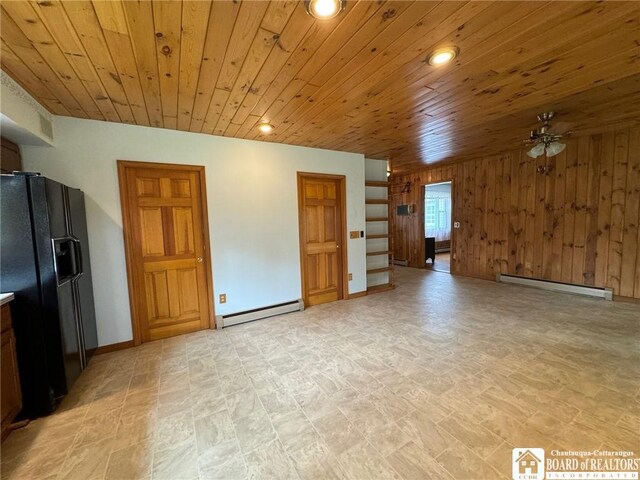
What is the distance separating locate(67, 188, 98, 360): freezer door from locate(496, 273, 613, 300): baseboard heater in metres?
6.41

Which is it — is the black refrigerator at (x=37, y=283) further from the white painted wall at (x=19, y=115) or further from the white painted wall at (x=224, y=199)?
the white painted wall at (x=224, y=199)

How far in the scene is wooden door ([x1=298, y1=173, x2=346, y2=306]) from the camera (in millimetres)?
4004

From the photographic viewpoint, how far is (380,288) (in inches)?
193

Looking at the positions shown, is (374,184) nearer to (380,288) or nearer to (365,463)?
(380,288)

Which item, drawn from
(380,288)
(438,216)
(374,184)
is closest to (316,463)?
(380,288)

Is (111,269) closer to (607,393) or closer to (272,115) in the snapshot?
(272,115)

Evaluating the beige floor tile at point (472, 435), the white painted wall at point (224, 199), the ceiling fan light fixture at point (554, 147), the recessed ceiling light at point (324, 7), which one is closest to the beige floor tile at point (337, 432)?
the beige floor tile at point (472, 435)

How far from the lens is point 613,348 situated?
258 cm

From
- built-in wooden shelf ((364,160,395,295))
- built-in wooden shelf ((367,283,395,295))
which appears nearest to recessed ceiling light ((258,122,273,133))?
built-in wooden shelf ((364,160,395,295))

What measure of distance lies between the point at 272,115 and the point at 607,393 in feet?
12.0

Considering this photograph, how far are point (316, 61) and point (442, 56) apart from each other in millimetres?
849

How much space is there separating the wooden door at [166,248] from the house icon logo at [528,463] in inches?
122

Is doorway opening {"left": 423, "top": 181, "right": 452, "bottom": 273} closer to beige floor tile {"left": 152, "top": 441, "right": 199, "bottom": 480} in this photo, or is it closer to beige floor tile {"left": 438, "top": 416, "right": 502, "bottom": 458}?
beige floor tile {"left": 438, "top": 416, "right": 502, "bottom": 458}

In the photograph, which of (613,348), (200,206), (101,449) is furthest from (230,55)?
(613,348)
